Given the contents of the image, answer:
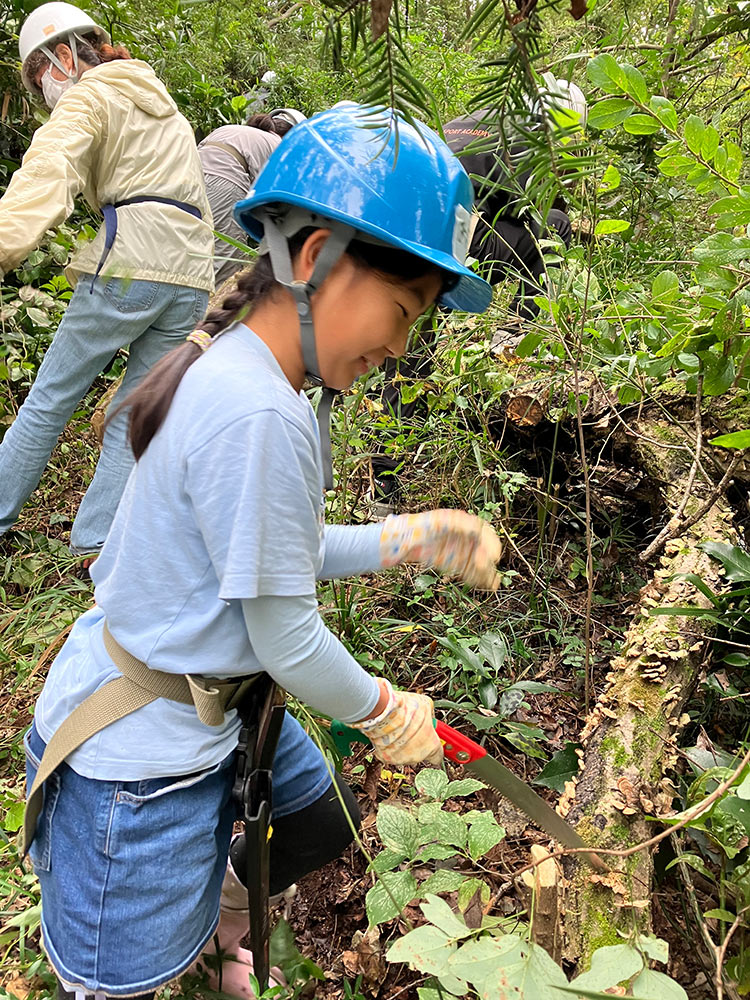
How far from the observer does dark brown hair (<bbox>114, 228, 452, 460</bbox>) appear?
3.55ft

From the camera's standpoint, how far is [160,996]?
1543 mm

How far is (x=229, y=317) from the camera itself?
3.83ft

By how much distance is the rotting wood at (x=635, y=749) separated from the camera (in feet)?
3.80

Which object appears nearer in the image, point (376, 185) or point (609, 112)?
point (376, 185)

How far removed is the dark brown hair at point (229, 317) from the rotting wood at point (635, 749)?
3.22 ft

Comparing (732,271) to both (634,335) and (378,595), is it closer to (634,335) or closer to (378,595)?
(634,335)

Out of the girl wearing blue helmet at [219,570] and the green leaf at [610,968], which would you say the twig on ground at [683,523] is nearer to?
the girl wearing blue helmet at [219,570]

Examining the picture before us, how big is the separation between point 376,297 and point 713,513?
1.30m

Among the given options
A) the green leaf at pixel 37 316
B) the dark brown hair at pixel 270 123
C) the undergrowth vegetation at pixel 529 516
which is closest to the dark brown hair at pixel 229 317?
the undergrowth vegetation at pixel 529 516

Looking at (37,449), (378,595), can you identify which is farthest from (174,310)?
(378,595)

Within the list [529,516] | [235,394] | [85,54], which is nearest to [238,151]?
[85,54]

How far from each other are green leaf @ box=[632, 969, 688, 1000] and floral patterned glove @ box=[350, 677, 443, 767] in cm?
48

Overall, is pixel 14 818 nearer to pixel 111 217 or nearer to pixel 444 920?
pixel 444 920

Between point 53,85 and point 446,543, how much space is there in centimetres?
245
